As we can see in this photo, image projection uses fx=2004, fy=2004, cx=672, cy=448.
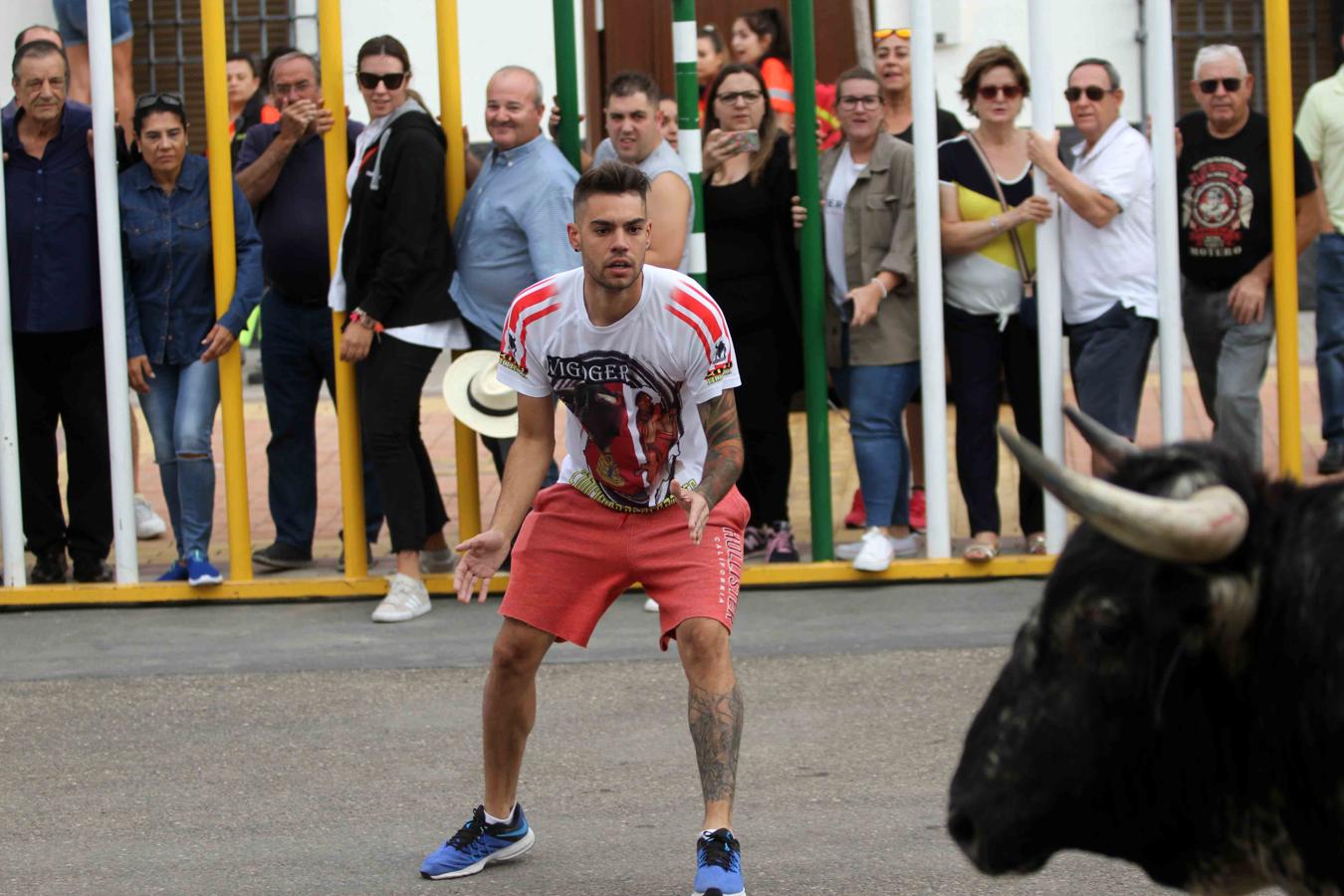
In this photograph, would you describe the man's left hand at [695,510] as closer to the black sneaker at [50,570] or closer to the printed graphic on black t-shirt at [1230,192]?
the printed graphic on black t-shirt at [1230,192]

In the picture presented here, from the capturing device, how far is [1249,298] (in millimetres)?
8328

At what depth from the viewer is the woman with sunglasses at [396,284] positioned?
793 centimetres

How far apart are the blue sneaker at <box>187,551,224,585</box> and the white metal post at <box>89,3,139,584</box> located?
0.91ft

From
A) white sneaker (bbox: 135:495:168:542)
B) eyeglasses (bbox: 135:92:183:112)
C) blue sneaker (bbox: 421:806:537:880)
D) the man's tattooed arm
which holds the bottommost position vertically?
blue sneaker (bbox: 421:806:537:880)

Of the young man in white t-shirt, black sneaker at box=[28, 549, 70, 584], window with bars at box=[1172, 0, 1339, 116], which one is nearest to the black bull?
the young man in white t-shirt

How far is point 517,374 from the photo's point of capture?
211 inches

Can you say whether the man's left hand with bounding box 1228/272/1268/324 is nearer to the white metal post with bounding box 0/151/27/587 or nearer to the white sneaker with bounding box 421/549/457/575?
the white sneaker with bounding box 421/549/457/575

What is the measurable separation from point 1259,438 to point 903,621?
1913mm

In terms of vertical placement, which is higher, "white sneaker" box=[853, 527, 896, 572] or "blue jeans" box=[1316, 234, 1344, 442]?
"blue jeans" box=[1316, 234, 1344, 442]

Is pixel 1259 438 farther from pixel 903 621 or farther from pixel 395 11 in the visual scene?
pixel 395 11

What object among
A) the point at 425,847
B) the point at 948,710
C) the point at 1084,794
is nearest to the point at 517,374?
the point at 425,847

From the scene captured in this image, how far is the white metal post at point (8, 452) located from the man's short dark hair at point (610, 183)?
13.2 feet

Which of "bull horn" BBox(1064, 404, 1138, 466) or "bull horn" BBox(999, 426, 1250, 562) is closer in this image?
"bull horn" BBox(999, 426, 1250, 562)

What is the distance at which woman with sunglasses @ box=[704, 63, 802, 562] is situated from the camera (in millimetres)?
8227
